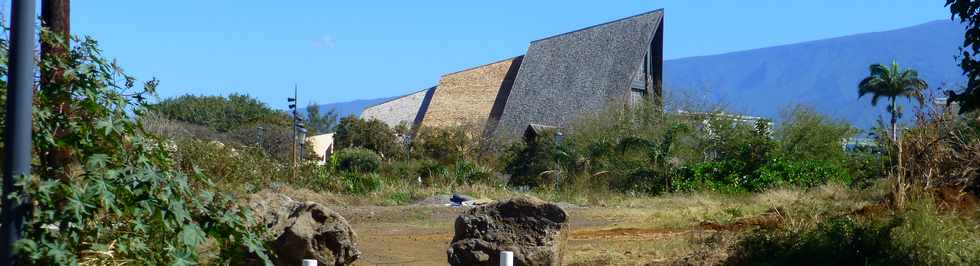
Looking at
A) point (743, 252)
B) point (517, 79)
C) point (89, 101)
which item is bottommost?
point (743, 252)

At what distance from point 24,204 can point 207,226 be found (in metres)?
1.30

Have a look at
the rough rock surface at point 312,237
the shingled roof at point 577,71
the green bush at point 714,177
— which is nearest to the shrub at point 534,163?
the green bush at point 714,177

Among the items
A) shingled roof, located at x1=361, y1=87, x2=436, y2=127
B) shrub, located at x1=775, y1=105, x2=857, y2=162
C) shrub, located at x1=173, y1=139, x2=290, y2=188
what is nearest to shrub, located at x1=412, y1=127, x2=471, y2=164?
shingled roof, located at x1=361, y1=87, x2=436, y2=127

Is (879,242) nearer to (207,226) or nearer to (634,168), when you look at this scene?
(207,226)

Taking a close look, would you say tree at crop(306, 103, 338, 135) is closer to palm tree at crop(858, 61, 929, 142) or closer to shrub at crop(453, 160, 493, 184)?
palm tree at crop(858, 61, 929, 142)

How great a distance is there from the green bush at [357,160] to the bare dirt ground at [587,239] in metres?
20.1

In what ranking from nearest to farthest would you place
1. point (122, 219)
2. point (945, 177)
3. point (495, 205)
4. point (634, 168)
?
point (122, 219), point (495, 205), point (945, 177), point (634, 168)

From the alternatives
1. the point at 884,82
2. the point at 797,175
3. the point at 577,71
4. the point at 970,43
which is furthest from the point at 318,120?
the point at 970,43

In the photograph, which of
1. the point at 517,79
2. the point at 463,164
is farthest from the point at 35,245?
the point at 517,79

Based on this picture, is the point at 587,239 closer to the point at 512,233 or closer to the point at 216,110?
the point at 512,233

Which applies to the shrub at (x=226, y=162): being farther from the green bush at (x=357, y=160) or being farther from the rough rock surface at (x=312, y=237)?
the green bush at (x=357, y=160)

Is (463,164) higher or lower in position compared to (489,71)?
lower

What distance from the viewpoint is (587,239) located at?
43.9 feet

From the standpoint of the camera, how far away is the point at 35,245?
6027mm
